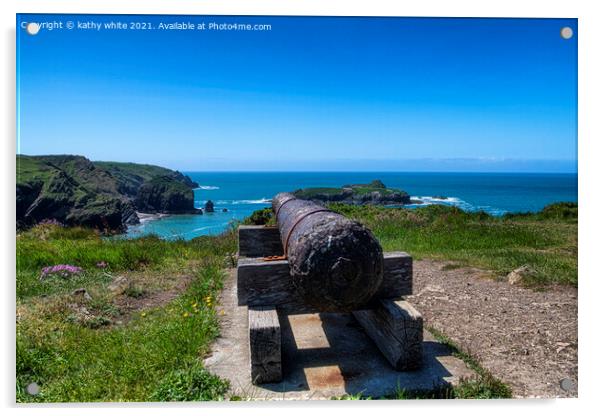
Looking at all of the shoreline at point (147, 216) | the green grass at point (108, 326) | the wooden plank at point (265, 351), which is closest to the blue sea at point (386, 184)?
the shoreline at point (147, 216)

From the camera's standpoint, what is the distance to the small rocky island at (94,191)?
435cm

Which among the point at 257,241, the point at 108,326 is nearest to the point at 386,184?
the point at 257,241

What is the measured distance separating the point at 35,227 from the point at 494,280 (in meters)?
5.28

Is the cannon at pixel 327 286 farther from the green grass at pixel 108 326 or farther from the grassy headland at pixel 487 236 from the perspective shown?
the grassy headland at pixel 487 236

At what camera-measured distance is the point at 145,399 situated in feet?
11.8

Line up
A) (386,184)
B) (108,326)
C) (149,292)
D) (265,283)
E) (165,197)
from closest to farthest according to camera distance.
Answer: (265,283)
(108,326)
(149,292)
(386,184)
(165,197)

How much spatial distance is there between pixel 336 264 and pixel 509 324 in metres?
2.63

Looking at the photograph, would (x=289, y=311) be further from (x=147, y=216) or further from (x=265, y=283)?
(x=147, y=216)

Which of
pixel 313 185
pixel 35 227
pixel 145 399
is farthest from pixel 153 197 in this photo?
pixel 145 399

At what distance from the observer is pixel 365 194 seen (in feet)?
32.0

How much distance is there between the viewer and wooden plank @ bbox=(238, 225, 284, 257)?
255 inches

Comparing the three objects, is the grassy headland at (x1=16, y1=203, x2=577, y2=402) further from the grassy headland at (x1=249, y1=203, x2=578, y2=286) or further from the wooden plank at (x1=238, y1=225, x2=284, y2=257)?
the wooden plank at (x1=238, y1=225, x2=284, y2=257)

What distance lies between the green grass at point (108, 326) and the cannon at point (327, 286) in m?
0.52
